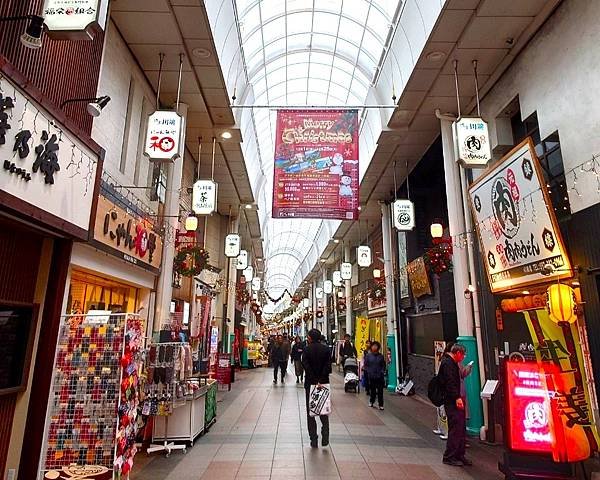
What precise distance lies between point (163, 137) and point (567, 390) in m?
6.60

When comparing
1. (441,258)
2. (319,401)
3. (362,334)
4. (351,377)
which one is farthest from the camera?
(362,334)

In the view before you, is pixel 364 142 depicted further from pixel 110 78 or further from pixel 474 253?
pixel 110 78

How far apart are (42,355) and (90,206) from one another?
1.77 m

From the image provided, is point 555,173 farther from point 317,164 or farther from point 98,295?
point 98,295

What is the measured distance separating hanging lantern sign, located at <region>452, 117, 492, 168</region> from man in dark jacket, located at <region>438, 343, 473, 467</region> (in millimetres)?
3163

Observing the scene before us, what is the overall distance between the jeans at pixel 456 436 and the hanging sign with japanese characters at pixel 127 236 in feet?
17.3

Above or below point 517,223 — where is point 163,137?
above

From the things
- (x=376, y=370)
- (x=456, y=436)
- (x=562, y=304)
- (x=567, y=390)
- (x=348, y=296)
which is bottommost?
(x=456, y=436)

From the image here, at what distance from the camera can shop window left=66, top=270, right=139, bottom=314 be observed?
6121mm

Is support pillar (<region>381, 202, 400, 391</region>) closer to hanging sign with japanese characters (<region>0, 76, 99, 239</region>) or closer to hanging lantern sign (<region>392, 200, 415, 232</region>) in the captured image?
hanging lantern sign (<region>392, 200, 415, 232</region>)

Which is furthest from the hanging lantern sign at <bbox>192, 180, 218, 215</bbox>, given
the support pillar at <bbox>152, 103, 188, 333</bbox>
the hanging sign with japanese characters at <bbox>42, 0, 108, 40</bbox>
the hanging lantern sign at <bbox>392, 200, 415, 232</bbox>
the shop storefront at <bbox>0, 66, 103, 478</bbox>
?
the hanging sign with japanese characters at <bbox>42, 0, 108, 40</bbox>

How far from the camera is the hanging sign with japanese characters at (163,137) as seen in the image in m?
6.39

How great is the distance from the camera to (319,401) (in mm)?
5996

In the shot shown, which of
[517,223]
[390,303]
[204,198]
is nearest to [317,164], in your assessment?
[204,198]
